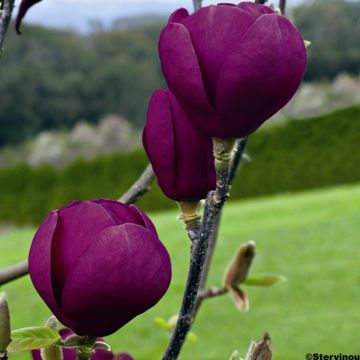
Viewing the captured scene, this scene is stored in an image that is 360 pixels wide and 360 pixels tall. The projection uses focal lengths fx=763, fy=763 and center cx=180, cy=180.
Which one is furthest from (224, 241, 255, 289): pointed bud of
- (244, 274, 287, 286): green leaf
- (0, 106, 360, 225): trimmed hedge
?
(0, 106, 360, 225): trimmed hedge

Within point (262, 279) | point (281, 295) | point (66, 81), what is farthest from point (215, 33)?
point (66, 81)

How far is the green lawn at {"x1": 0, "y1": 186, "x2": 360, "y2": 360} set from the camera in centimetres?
506

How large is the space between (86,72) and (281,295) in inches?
769

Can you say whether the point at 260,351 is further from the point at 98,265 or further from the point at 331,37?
the point at 331,37

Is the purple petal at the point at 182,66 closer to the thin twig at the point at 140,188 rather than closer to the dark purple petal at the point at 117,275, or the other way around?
the dark purple petal at the point at 117,275

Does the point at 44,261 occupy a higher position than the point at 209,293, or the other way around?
the point at 44,261

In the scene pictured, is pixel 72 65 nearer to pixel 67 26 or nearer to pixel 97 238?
pixel 67 26

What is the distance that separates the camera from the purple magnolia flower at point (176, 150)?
0.41 m

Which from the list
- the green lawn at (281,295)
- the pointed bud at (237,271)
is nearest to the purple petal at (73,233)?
the pointed bud at (237,271)

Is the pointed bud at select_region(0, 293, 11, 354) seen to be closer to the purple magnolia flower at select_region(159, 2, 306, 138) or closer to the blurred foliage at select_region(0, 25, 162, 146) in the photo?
the purple magnolia flower at select_region(159, 2, 306, 138)

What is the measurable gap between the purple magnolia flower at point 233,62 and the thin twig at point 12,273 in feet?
1.05

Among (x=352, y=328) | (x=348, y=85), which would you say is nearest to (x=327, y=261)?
(x=352, y=328)

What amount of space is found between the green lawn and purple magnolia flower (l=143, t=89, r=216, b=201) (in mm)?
4246

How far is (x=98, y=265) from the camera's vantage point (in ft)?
1.18
